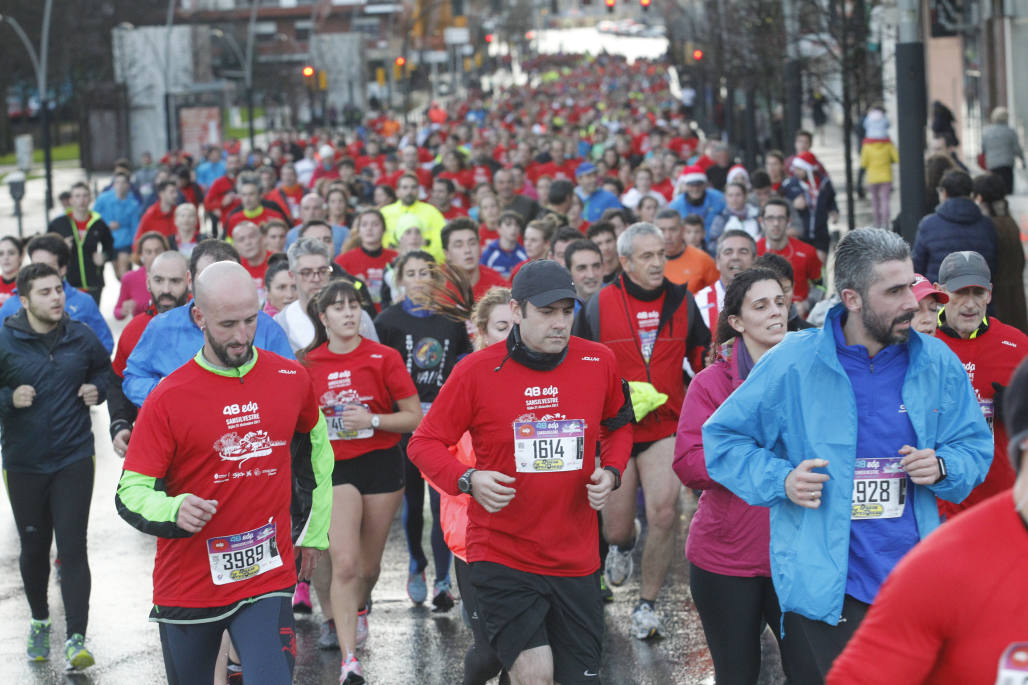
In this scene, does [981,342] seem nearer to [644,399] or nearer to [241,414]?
[644,399]

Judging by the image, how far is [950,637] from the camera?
111 inches

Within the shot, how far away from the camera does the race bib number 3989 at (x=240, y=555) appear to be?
530 centimetres

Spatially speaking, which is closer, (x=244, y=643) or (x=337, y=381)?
(x=244, y=643)

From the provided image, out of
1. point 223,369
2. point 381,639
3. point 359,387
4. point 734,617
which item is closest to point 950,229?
point 359,387

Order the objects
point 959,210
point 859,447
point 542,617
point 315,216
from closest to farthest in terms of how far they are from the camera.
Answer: point 859,447, point 542,617, point 959,210, point 315,216

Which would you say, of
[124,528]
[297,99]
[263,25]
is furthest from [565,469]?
[263,25]

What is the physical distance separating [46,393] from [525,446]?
3495 mm

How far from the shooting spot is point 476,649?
576cm

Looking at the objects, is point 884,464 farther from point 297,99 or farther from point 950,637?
point 297,99

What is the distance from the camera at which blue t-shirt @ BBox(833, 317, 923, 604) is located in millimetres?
4531

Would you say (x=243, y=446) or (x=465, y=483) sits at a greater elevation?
(x=243, y=446)

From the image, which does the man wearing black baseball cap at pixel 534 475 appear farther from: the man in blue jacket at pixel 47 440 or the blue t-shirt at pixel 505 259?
the blue t-shirt at pixel 505 259

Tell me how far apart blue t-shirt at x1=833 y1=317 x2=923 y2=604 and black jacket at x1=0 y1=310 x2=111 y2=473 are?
15.2 ft

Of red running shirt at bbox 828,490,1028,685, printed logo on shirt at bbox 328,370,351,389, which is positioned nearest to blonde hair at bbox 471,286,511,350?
printed logo on shirt at bbox 328,370,351,389
